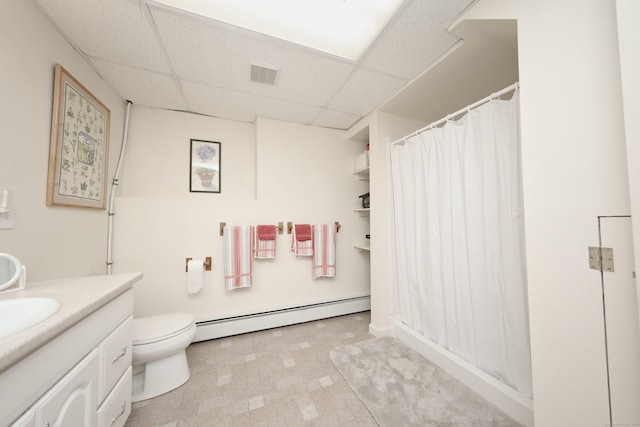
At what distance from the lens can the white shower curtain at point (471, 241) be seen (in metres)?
1.21

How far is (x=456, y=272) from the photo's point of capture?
150 cm

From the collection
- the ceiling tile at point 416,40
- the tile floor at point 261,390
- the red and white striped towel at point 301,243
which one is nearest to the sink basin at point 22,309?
the tile floor at point 261,390

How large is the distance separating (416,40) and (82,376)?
7.40ft

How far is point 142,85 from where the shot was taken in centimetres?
169

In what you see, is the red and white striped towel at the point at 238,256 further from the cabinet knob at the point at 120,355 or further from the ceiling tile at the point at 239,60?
the ceiling tile at the point at 239,60

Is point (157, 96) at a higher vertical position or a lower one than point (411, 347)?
higher

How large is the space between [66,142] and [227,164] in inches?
43.9

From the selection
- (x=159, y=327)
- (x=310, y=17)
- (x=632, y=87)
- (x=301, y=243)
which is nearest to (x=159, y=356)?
(x=159, y=327)

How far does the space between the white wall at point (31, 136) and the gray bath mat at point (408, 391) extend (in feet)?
6.24

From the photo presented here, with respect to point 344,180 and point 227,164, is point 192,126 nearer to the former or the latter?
point 227,164

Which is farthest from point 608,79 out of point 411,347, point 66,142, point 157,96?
point 157,96

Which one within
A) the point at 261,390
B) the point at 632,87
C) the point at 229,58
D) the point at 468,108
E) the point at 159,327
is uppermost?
the point at 229,58

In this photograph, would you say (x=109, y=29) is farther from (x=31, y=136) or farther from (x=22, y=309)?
(x=22, y=309)

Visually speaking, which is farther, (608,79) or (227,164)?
(227,164)
